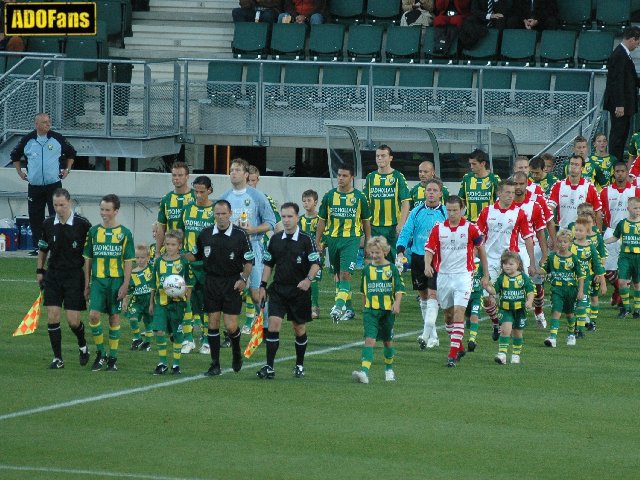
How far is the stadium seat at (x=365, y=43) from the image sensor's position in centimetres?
2848

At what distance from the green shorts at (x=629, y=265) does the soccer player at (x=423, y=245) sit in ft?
11.0

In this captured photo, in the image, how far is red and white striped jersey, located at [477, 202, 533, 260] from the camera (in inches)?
671

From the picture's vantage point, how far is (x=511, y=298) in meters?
15.1

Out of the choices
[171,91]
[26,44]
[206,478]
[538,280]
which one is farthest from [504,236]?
[26,44]

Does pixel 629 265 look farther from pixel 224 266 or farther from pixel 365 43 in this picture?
pixel 365 43

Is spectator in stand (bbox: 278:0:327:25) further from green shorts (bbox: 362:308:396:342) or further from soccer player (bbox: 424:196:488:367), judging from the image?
green shorts (bbox: 362:308:396:342)

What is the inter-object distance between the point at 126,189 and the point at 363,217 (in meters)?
8.99

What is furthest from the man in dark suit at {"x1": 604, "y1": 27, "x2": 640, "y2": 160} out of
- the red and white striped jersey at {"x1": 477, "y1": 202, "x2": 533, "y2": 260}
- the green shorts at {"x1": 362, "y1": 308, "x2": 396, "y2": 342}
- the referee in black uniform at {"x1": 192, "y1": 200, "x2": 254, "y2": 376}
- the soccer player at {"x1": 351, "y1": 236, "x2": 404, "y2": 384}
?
the referee in black uniform at {"x1": 192, "y1": 200, "x2": 254, "y2": 376}

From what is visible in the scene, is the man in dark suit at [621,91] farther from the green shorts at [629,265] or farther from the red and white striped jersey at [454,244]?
the red and white striped jersey at [454,244]

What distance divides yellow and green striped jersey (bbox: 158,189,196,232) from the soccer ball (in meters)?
2.01

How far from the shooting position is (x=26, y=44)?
93.2 feet

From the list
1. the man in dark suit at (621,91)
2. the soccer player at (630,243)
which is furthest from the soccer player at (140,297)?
the man in dark suit at (621,91)

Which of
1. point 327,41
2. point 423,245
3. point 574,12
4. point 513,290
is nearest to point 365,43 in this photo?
point 327,41

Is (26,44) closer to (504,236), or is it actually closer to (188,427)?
(504,236)
